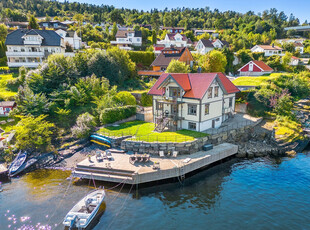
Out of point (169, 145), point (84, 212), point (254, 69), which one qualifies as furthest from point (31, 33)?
point (254, 69)

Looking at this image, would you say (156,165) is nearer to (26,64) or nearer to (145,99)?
(145,99)

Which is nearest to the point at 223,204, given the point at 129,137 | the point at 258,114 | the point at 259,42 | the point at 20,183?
the point at 129,137

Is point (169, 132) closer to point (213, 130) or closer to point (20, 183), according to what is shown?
point (213, 130)

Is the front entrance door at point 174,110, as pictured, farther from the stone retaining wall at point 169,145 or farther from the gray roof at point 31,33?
the gray roof at point 31,33

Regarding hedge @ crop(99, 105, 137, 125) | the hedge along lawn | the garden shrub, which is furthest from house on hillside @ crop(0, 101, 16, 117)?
hedge @ crop(99, 105, 137, 125)

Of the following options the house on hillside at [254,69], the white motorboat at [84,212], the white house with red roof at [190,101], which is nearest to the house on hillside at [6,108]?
the white house with red roof at [190,101]

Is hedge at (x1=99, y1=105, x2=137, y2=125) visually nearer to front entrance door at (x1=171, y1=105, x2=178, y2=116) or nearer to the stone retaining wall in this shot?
the stone retaining wall
